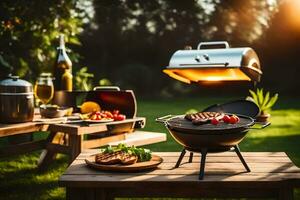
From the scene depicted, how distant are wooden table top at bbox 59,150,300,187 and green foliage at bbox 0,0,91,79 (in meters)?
4.43

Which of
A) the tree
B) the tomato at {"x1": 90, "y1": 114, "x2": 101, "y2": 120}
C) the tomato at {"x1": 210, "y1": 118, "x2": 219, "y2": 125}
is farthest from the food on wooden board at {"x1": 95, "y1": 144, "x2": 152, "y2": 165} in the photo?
the tree

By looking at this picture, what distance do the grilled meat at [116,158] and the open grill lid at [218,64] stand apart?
0.73 metres

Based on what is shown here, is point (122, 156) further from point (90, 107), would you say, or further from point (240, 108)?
point (90, 107)

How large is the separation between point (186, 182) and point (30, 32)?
523 centimetres

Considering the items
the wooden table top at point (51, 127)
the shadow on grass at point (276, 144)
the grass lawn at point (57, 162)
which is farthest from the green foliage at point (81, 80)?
the wooden table top at point (51, 127)

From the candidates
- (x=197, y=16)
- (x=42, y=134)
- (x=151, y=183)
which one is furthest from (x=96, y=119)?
(x=197, y=16)

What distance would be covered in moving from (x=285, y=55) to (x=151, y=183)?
57.4 ft

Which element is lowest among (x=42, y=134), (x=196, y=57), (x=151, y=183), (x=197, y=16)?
(x=42, y=134)

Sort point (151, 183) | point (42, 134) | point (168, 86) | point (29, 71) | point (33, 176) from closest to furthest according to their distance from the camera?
1. point (151, 183)
2. point (33, 176)
3. point (29, 71)
4. point (42, 134)
5. point (168, 86)

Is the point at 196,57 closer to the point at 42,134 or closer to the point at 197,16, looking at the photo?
the point at 42,134

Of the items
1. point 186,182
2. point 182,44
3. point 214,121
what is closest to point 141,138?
point 214,121

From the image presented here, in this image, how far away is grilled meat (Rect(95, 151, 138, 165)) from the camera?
262 cm

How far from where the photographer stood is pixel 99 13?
811 inches

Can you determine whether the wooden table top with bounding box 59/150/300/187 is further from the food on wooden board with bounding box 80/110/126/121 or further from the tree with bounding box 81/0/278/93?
the tree with bounding box 81/0/278/93
